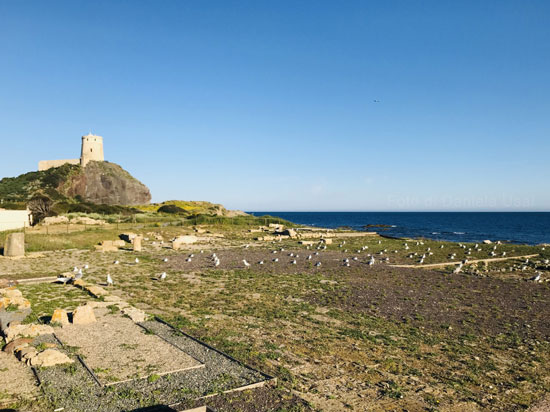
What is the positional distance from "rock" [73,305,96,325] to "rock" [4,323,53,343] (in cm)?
100

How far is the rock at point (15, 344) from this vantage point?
398 inches

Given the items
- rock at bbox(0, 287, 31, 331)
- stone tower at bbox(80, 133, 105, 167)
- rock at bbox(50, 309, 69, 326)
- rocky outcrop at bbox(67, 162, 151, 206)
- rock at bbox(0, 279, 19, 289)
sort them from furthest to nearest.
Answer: stone tower at bbox(80, 133, 105, 167) → rocky outcrop at bbox(67, 162, 151, 206) → rock at bbox(0, 279, 19, 289) → rock at bbox(0, 287, 31, 331) → rock at bbox(50, 309, 69, 326)

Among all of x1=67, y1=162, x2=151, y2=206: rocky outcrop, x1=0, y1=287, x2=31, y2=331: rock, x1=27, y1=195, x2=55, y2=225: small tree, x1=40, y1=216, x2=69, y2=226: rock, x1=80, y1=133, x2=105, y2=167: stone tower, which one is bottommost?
x1=0, y1=287, x2=31, y2=331: rock

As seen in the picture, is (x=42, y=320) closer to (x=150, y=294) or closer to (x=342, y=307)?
(x=150, y=294)

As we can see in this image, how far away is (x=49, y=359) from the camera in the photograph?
30.7ft

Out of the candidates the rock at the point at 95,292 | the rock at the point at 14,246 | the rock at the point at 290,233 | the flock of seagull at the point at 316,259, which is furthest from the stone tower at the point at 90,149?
the rock at the point at 95,292

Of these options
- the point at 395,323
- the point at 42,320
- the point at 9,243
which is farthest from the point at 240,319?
the point at 9,243

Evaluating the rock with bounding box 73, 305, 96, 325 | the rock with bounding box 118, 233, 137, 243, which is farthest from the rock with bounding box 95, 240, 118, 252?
the rock with bounding box 73, 305, 96, 325

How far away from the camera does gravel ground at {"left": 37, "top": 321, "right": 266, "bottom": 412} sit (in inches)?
300

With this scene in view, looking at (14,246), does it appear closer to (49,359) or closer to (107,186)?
(49,359)

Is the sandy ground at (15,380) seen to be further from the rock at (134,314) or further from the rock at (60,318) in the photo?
the rock at (134,314)

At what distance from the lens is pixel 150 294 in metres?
18.3

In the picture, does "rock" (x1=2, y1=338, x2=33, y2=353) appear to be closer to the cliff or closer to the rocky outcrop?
the cliff

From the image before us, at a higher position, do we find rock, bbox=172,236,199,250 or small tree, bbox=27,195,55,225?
small tree, bbox=27,195,55,225
